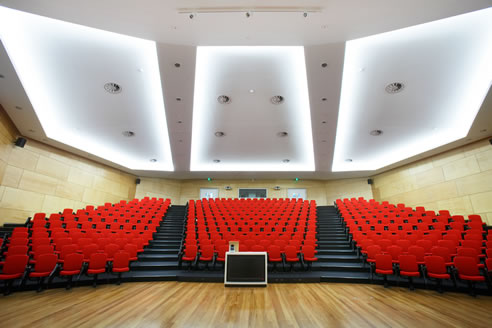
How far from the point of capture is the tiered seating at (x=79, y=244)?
375 cm

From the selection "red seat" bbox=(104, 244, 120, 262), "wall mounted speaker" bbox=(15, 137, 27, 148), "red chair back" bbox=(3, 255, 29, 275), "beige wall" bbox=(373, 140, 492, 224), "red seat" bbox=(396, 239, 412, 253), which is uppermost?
"wall mounted speaker" bbox=(15, 137, 27, 148)

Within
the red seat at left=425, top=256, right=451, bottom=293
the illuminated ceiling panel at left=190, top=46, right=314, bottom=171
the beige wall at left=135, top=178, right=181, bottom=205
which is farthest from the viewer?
the beige wall at left=135, top=178, right=181, bottom=205

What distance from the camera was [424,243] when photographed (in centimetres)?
467

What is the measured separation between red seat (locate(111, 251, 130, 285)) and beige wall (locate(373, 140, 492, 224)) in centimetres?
997

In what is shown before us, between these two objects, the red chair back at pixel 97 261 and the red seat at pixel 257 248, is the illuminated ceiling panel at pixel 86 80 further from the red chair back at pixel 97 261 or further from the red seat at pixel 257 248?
the red seat at pixel 257 248

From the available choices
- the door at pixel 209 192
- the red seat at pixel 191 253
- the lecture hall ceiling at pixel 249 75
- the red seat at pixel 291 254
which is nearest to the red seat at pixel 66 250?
the red seat at pixel 191 253

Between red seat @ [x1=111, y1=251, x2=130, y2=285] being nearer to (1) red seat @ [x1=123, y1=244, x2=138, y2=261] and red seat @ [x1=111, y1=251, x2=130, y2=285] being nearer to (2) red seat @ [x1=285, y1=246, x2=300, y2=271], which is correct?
(1) red seat @ [x1=123, y1=244, x2=138, y2=261]

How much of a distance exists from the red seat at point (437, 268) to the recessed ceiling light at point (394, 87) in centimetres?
412

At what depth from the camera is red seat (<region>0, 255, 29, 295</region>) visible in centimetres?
330

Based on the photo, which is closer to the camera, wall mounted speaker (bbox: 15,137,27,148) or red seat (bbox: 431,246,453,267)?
red seat (bbox: 431,246,453,267)

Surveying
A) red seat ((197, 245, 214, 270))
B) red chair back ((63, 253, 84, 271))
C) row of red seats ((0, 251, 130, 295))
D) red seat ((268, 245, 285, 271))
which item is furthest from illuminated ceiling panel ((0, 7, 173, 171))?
red seat ((268, 245, 285, 271))

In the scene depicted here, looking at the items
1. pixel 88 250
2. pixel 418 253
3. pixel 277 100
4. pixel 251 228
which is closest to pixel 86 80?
pixel 88 250

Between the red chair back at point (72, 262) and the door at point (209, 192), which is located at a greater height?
the door at point (209, 192)

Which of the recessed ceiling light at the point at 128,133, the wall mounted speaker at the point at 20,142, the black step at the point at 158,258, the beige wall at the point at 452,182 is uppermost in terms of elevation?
the recessed ceiling light at the point at 128,133
